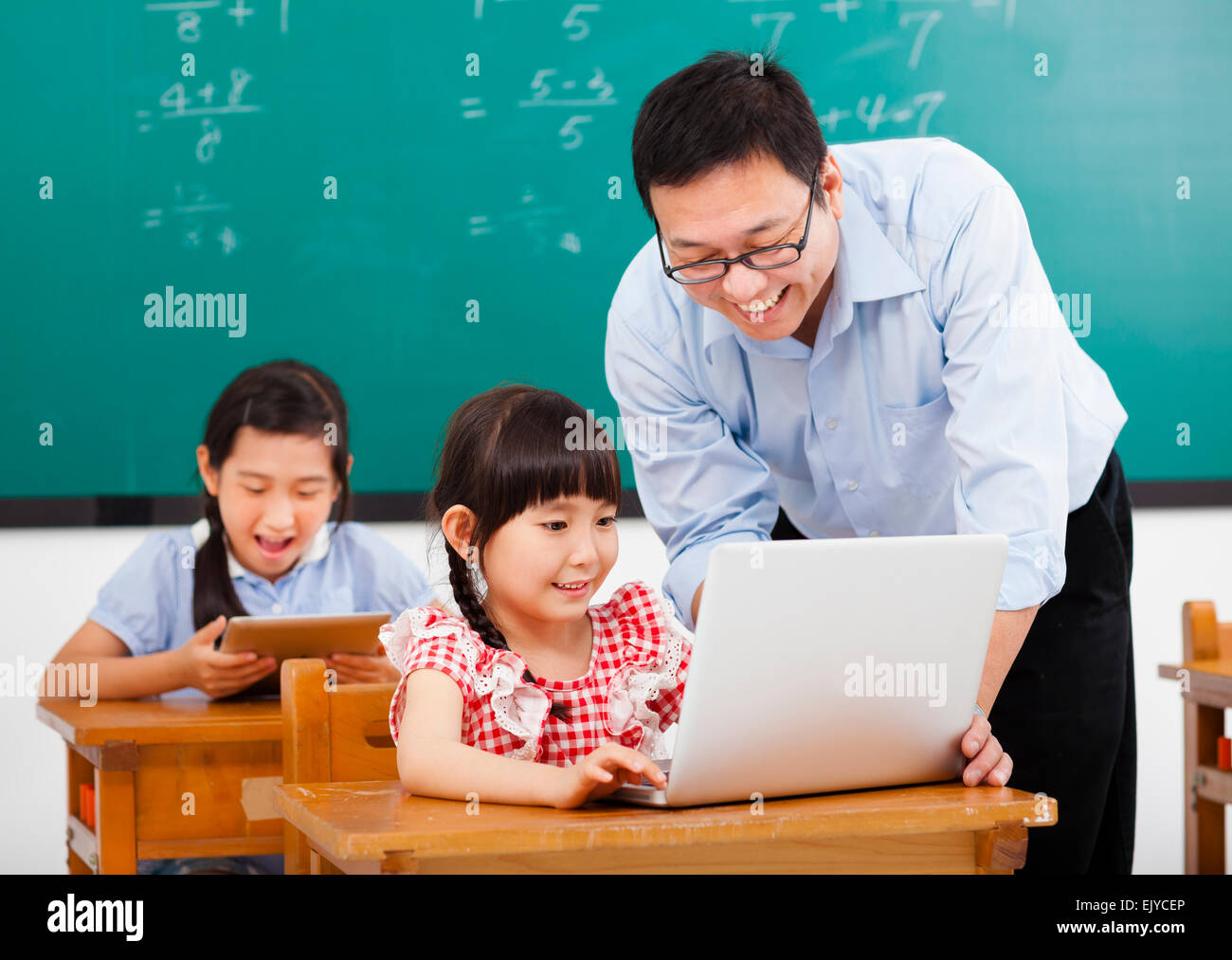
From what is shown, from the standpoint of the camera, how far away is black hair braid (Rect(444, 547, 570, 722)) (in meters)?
1.35

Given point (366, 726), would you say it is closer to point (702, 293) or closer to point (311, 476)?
point (702, 293)

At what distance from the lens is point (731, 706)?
951mm

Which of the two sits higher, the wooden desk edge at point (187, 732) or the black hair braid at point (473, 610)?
the black hair braid at point (473, 610)

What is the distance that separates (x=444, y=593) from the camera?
9.43 feet

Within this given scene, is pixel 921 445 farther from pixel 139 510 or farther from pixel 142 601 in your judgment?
pixel 139 510

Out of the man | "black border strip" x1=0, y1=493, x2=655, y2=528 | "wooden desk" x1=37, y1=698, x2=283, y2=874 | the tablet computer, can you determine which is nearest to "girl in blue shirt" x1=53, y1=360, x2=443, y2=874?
"black border strip" x1=0, y1=493, x2=655, y2=528

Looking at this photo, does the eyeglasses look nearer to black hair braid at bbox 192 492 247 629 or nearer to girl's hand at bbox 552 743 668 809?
girl's hand at bbox 552 743 668 809

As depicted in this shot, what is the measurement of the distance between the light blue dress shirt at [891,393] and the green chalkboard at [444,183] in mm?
1118

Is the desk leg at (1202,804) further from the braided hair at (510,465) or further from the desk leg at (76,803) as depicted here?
the desk leg at (76,803)

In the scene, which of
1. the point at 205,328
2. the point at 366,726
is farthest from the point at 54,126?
the point at 366,726

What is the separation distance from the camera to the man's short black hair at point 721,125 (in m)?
1.35

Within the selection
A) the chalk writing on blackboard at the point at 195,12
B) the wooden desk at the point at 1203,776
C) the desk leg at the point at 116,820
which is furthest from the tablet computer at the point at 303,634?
the wooden desk at the point at 1203,776
